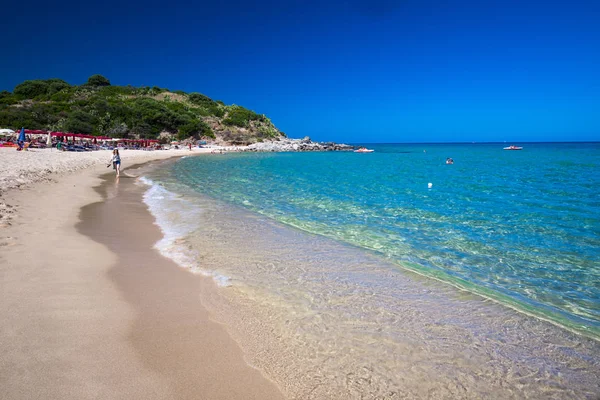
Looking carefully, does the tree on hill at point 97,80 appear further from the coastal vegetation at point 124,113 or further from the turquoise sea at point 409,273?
the turquoise sea at point 409,273

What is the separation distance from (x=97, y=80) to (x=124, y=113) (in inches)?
1845

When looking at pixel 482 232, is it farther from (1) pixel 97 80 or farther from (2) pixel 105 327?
(1) pixel 97 80

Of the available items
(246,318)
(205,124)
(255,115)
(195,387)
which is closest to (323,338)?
(246,318)

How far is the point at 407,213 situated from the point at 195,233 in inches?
301

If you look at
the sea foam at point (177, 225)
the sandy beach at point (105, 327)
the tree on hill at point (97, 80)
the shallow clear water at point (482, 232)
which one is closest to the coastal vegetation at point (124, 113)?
the tree on hill at point (97, 80)

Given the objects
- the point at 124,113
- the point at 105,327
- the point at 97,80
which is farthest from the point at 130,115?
the point at 105,327

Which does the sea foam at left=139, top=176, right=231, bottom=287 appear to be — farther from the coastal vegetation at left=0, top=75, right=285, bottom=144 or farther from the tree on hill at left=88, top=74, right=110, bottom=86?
the tree on hill at left=88, top=74, right=110, bottom=86

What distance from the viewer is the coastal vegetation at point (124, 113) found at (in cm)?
6600

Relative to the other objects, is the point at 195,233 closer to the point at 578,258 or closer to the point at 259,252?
the point at 259,252

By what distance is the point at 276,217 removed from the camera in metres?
11.9

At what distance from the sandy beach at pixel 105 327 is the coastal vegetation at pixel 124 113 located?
68264mm

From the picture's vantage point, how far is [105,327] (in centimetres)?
398

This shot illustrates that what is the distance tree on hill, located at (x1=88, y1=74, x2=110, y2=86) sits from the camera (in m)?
109

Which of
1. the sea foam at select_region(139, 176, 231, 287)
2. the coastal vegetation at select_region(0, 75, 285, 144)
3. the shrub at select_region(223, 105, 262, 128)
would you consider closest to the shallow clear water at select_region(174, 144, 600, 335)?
the sea foam at select_region(139, 176, 231, 287)
